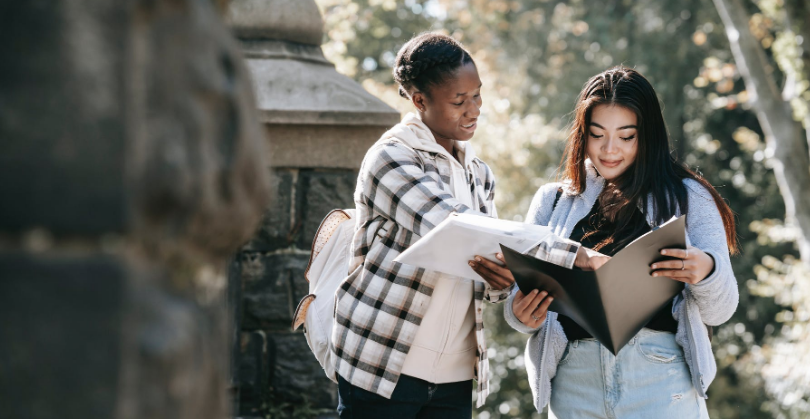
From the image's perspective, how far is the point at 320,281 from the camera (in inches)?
101

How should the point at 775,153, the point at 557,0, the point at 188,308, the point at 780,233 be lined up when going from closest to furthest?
the point at 188,308
the point at 775,153
the point at 780,233
the point at 557,0

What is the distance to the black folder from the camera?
203cm

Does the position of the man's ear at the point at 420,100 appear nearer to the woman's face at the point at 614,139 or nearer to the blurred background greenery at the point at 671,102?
the woman's face at the point at 614,139

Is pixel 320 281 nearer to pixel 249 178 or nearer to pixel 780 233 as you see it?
pixel 249 178

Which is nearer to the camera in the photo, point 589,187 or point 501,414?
point 589,187

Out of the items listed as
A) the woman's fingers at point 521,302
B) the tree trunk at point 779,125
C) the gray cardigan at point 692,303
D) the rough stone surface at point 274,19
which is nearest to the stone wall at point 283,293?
the rough stone surface at point 274,19

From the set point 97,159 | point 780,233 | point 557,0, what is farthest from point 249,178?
point 557,0

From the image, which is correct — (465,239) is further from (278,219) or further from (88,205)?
(278,219)

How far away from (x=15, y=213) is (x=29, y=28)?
6.1 inches

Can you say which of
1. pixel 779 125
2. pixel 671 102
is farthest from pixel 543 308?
pixel 671 102

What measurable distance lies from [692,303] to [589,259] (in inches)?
14.2

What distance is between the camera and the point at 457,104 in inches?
95.9

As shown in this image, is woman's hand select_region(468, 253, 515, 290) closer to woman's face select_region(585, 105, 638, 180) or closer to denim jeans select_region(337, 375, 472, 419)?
denim jeans select_region(337, 375, 472, 419)

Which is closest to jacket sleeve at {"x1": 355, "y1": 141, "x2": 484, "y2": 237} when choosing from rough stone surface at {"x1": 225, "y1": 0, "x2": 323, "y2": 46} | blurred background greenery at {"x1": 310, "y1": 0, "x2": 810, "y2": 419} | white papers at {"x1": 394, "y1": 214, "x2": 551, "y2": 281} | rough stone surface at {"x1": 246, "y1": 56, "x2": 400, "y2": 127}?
white papers at {"x1": 394, "y1": 214, "x2": 551, "y2": 281}
